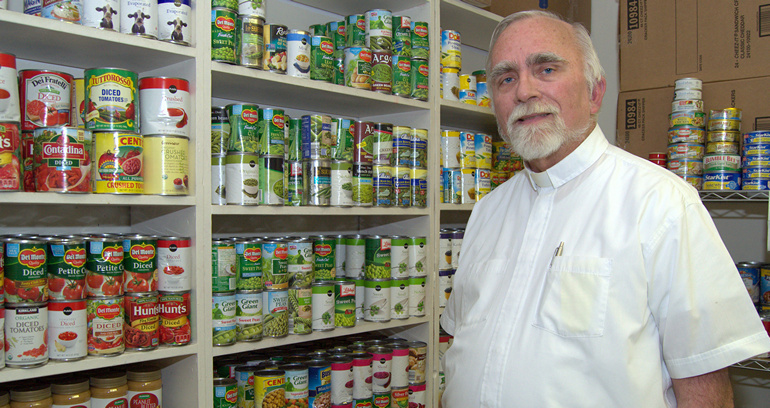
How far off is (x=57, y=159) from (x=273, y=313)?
0.78m

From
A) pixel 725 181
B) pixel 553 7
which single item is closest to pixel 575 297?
pixel 725 181

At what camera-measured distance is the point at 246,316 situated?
1812 millimetres

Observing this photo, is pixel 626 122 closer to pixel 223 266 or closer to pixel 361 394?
pixel 361 394

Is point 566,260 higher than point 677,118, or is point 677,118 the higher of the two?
point 677,118

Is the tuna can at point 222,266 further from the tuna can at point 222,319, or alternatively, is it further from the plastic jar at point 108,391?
the plastic jar at point 108,391

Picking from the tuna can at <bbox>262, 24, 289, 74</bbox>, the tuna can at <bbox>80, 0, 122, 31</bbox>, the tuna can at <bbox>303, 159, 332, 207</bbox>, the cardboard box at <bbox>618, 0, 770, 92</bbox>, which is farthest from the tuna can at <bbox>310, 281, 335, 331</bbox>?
the cardboard box at <bbox>618, 0, 770, 92</bbox>

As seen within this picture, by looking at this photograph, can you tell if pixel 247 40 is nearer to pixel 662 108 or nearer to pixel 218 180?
pixel 218 180

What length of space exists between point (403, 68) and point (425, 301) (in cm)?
94

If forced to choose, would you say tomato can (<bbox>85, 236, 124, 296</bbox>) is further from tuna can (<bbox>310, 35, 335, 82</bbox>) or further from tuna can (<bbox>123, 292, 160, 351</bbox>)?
tuna can (<bbox>310, 35, 335, 82</bbox>)

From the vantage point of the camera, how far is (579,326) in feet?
4.20

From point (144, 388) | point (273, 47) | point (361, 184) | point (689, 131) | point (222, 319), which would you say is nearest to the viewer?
point (144, 388)

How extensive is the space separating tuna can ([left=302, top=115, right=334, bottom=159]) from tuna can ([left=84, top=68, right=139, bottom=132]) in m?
0.61

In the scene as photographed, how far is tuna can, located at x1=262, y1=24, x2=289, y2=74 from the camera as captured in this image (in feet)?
6.15

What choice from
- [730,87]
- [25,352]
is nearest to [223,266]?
[25,352]
